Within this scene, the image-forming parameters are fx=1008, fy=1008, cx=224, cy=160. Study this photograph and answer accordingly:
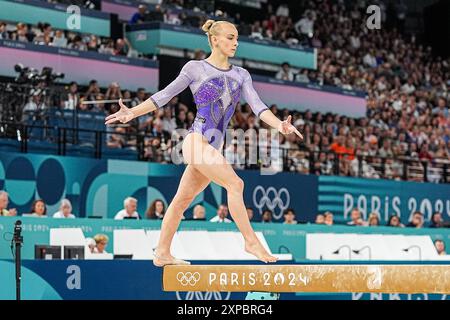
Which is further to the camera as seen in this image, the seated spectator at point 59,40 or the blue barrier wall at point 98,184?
the seated spectator at point 59,40

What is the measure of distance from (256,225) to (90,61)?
17.2 feet

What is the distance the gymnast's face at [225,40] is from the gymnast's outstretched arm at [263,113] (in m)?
0.28

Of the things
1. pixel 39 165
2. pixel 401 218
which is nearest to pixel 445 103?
pixel 401 218

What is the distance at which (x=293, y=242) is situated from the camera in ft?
49.8

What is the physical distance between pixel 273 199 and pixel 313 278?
35.7ft

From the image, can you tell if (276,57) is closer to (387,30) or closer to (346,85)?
(346,85)

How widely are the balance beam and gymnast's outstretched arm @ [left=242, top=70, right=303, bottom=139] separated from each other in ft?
3.43

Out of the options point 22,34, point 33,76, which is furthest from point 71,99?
point 22,34

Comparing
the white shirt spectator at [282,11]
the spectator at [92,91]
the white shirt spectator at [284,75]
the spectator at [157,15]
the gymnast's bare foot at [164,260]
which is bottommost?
the gymnast's bare foot at [164,260]

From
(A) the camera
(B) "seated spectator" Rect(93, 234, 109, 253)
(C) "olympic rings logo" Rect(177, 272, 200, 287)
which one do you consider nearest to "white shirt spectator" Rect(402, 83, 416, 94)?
(A) the camera

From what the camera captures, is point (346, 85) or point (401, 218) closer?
point (401, 218)

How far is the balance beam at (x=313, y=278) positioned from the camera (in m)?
7.06

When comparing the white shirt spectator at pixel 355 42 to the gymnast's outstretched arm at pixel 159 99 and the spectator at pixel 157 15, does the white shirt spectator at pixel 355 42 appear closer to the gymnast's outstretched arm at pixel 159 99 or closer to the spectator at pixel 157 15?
the spectator at pixel 157 15

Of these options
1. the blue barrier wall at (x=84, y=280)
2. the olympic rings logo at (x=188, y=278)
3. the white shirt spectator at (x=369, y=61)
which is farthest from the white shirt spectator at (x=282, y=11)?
A: the olympic rings logo at (x=188, y=278)
